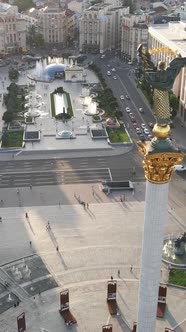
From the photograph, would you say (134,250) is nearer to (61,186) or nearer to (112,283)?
(112,283)

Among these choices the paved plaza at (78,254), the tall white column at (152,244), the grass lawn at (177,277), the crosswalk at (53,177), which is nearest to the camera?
the tall white column at (152,244)

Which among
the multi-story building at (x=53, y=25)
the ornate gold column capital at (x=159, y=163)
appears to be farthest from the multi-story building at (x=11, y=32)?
the ornate gold column capital at (x=159, y=163)

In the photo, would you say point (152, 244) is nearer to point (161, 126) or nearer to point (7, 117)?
point (161, 126)

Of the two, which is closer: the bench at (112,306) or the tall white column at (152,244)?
the tall white column at (152,244)

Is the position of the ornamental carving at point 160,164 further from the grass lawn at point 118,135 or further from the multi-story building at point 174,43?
the multi-story building at point 174,43

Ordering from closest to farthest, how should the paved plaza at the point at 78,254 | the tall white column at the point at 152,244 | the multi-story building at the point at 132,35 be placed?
the tall white column at the point at 152,244, the paved plaza at the point at 78,254, the multi-story building at the point at 132,35

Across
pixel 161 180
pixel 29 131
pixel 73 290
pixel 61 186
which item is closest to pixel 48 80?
pixel 29 131

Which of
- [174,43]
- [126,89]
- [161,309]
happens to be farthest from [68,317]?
[126,89]

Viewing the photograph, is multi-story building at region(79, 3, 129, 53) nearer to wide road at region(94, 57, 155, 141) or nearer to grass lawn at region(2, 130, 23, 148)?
wide road at region(94, 57, 155, 141)
